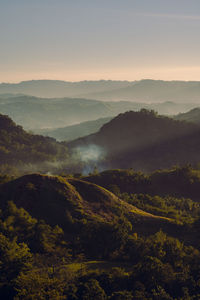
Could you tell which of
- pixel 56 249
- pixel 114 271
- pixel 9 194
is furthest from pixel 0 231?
pixel 114 271

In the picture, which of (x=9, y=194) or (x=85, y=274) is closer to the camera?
(x=85, y=274)

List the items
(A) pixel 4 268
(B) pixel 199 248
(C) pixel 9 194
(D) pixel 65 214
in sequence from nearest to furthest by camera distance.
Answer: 1. (A) pixel 4 268
2. (B) pixel 199 248
3. (D) pixel 65 214
4. (C) pixel 9 194

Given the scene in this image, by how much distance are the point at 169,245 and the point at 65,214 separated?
24.7 m

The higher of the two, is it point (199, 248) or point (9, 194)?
point (9, 194)

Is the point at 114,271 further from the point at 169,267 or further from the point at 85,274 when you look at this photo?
the point at 169,267

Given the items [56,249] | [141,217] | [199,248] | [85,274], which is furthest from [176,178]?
[85,274]

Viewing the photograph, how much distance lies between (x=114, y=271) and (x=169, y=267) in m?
9.23

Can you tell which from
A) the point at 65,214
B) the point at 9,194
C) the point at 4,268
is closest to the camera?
the point at 4,268

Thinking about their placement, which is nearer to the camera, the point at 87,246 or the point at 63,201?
the point at 87,246

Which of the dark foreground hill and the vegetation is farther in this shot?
the dark foreground hill

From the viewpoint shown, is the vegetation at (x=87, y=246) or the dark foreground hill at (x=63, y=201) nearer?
the vegetation at (x=87, y=246)

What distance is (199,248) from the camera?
71.8m

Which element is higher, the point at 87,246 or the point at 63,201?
the point at 63,201

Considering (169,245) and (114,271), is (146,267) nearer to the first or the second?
(114,271)
